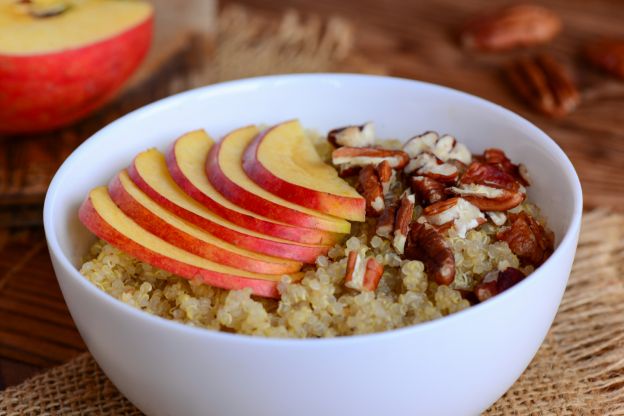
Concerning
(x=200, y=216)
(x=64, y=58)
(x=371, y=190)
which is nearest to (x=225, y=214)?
(x=200, y=216)

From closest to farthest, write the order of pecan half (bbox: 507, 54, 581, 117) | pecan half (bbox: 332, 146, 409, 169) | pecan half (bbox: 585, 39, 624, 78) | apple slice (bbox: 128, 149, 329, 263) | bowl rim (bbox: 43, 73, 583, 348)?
bowl rim (bbox: 43, 73, 583, 348) → apple slice (bbox: 128, 149, 329, 263) → pecan half (bbox: 332, 146, 409, 169) → pecan half (bbox: 507, 54, 581, 117) → pecan half (bbox: 585, 39, 624, 78)

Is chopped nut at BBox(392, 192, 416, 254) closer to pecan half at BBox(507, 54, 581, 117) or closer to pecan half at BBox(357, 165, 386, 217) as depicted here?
pecan half at BBox(357, 165, 386, 217)

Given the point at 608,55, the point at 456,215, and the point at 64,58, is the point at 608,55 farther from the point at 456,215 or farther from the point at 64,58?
the point at 64,58

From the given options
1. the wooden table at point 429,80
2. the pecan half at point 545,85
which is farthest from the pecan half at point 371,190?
the pecan half at point 545,85

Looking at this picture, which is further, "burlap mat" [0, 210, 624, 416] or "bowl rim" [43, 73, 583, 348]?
"burlap mat" [0, 210, 624, 416]

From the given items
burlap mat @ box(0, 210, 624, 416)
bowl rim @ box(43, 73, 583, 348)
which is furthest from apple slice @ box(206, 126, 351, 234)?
burlap mat @ box(0, 210, 624, 416)

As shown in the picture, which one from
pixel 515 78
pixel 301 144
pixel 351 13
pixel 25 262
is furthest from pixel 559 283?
pixel 351 13
